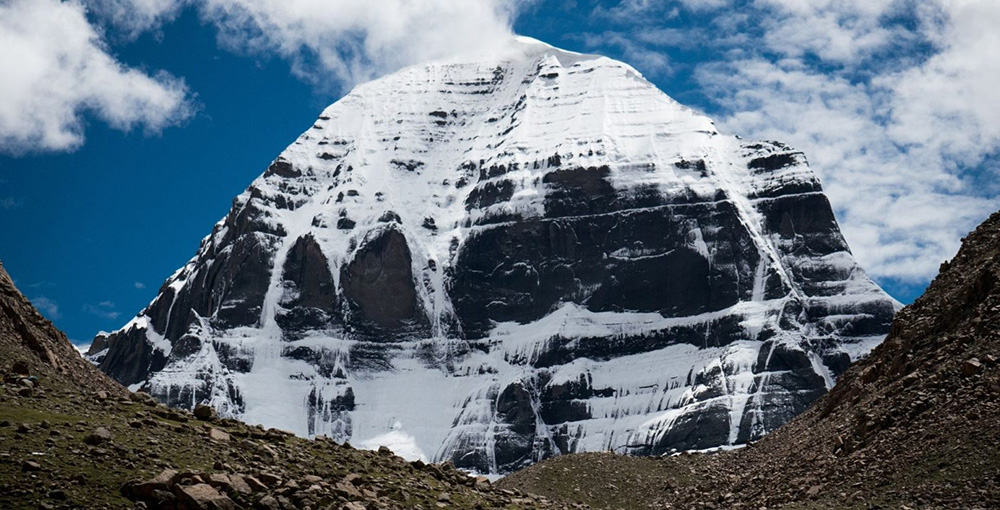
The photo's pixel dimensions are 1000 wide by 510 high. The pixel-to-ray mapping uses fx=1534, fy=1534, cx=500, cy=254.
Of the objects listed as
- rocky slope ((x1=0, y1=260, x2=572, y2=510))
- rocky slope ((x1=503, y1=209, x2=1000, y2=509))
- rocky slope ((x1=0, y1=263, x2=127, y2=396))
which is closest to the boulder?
rocky slope ((x1=0, y1=260, x2=572, y2=510))

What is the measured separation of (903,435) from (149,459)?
29.0 metres

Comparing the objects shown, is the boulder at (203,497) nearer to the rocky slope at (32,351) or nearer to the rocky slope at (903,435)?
the rocky slope at (32,351)

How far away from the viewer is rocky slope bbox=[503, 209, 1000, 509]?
54.2 metres

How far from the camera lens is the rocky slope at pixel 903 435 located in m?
54.2

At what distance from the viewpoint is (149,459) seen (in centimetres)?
4622

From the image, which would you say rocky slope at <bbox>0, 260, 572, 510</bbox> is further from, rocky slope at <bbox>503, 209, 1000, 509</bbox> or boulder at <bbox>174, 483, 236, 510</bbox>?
rocky slope at <bbox>503, 209, 1000, 509</bbox>

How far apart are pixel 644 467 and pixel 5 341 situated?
4440 centimetres

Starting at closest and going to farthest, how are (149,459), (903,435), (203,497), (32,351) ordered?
(203,497), (149,459), (32,351), (903,435)

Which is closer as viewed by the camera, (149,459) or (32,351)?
(149,459)

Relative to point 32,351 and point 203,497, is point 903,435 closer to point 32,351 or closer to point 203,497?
point 203,497

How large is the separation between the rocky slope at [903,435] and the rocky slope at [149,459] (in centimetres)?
1236

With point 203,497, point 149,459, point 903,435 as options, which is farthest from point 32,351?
point 903,435

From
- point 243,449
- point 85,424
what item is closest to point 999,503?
point 243,449

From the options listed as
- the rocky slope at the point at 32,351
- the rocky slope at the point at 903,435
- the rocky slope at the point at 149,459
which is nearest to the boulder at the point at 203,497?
the rocky slope at the point at 149,459
